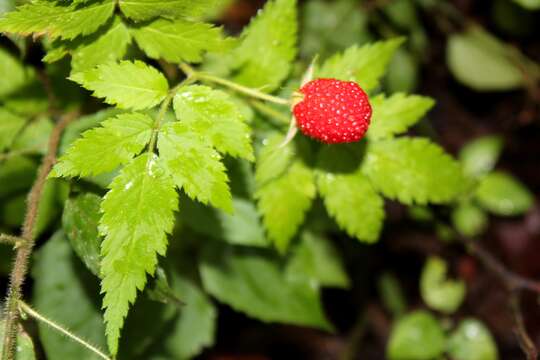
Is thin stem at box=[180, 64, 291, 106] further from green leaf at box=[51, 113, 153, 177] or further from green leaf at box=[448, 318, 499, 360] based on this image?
green leaf at box=[448, 318, 499, 360]

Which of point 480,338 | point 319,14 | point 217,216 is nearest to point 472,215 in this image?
point 480,338

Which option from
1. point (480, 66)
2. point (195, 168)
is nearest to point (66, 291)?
point (195, 168)

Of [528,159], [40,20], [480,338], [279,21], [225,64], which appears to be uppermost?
[40,20]

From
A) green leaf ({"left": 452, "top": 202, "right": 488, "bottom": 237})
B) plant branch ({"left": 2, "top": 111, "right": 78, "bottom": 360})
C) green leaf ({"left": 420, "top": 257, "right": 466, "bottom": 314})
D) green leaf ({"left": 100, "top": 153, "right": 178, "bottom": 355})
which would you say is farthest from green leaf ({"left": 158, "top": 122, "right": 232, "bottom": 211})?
green leaf ({"left": 452, "top": 202, "right": 488, "bottom": 237})

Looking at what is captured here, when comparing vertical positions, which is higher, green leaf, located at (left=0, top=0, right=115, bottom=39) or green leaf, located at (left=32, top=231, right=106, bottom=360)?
green leaf, located at (left=0, top=0, right=115, bottom=39)

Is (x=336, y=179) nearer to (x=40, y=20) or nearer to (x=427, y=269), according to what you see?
(x=40, y=20)

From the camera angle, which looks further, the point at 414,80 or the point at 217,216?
the point at 414,80
